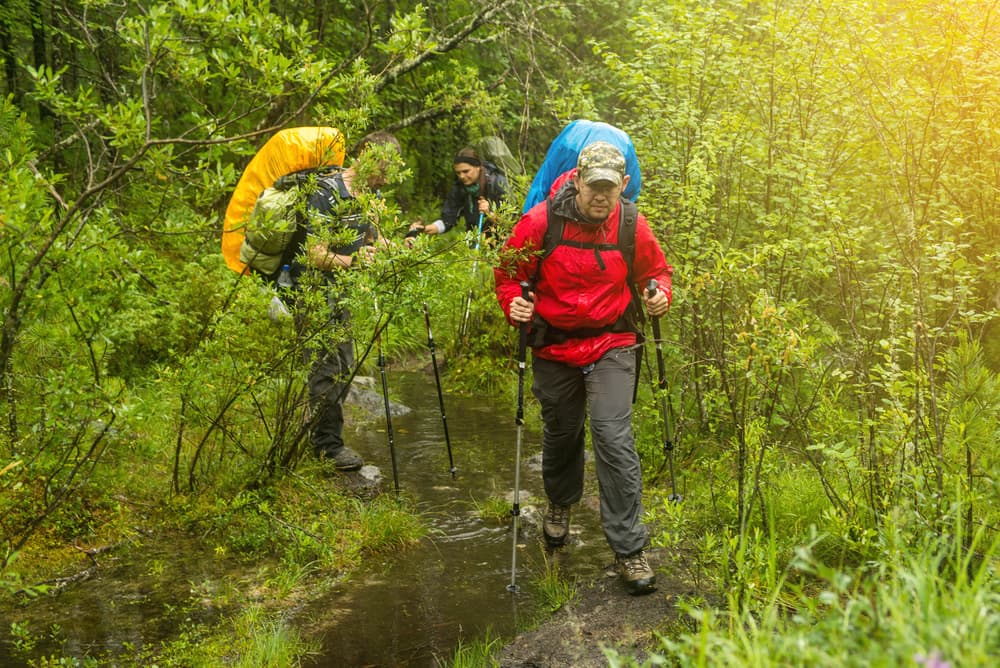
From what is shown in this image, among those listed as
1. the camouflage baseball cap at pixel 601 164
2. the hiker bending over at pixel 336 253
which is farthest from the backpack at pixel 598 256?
the hiker bending over at pixel 336 253

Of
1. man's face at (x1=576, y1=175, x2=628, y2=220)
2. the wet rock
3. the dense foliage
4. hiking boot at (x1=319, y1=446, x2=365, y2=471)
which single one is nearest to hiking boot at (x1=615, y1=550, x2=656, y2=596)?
the dense foliage

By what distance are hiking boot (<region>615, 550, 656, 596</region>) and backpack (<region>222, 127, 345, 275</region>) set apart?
122 inches

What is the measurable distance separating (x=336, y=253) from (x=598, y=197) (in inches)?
88.6

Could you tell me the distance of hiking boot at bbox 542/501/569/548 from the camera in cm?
604

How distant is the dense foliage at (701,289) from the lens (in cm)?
414

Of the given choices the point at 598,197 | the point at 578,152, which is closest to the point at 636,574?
the point at 598,197

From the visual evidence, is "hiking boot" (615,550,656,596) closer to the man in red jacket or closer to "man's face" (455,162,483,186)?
the man in red jacket

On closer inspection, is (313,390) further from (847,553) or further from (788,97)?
(788,97)

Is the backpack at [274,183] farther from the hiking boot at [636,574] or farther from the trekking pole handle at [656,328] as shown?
the hiking boot at [636,574]

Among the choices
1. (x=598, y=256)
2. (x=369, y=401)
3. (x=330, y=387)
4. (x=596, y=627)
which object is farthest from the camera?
(x=369, y=401)

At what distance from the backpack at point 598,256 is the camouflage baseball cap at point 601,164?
345mm

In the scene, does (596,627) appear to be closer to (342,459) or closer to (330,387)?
(330,387)

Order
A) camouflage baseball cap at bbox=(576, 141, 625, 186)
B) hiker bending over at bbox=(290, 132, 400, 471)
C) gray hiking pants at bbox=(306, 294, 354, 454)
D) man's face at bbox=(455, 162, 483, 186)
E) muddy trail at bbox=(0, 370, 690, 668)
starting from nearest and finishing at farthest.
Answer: muddy trail at bbox=(0, 370, 690, 668) → camouflage baseball cap at bbox=(576, 141, 625, 186) → hiker bending over at bbox=(290, 132, 400, 471) → gray hiking pants at bbox=(306, 294, 354, 454) → man's face at bbox=(455, 162, 483, 186)

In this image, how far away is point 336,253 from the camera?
6.33m
